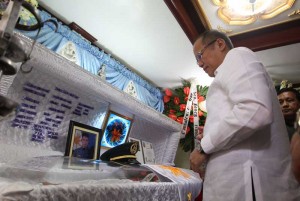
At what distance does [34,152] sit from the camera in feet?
3.62

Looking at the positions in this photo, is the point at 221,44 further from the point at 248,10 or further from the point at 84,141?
the point at 248,10

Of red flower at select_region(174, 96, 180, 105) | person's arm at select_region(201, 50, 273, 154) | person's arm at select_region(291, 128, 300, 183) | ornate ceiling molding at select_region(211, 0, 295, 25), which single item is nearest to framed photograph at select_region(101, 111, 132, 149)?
person's arm at select_region(201, 50, 273, 154)

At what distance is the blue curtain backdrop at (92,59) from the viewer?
6.83ft

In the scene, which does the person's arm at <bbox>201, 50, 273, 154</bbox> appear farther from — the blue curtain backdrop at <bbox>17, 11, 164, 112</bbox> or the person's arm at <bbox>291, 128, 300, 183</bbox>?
the blue curtain backdrop at <bbox>17, 11, 164, 112</bbox>

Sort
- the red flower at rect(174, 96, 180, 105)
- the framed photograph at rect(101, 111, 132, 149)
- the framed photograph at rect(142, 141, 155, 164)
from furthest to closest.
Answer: the red flower at rect(174, 96, 180, 105) < the framed photograph at rect(142, 141, 155, 164) < the framed photograph at rect(101, 111, 132, 149)

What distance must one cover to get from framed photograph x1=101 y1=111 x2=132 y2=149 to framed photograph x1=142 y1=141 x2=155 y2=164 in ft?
0.74

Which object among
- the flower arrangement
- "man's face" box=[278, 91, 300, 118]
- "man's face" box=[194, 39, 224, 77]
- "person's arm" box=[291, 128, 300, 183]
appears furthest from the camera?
the flower arrangement

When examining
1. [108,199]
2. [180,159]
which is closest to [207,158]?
[108,199]

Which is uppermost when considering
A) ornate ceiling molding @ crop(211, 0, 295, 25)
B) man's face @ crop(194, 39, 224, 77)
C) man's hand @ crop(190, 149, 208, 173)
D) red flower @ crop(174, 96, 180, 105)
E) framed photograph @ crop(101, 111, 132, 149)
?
ornate ceiling molding @ crop(211, 0, 295, 25)

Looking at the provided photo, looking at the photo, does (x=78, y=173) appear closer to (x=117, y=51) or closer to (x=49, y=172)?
(x=49, y=172)

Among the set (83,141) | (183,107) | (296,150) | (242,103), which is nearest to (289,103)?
(183,107)

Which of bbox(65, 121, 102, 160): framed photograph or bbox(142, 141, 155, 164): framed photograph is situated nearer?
bbox(65, 121, 102, 160): framed photograph

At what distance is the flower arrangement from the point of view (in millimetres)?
3428

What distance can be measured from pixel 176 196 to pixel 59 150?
0.72 m
